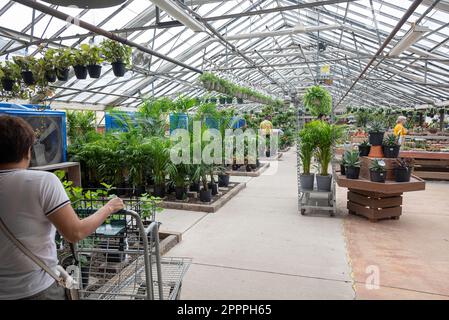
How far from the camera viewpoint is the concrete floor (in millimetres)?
2770

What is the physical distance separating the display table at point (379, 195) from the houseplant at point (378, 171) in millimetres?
74

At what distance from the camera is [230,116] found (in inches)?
260

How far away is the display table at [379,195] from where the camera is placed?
448cm

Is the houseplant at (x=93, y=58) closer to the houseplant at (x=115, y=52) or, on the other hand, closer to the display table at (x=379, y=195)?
the houseplant at (x=115, y=52)

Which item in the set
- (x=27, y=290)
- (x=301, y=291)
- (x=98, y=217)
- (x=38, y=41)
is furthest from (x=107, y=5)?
(x=38, y=41)

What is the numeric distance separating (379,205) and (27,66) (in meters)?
5.59

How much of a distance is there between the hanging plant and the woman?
6907mm

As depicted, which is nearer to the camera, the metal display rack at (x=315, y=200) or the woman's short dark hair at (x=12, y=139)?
the woman's short dark hair at (x=12, y=139)

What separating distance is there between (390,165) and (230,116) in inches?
121

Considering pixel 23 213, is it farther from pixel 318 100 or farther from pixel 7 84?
pixel 318 100

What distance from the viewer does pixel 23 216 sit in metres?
1.28

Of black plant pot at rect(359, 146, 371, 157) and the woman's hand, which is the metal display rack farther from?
the woman's hand

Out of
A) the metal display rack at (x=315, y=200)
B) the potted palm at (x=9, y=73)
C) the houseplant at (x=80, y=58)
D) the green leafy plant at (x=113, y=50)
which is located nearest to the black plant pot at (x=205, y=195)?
the metal display rack at (x=315, y=200)

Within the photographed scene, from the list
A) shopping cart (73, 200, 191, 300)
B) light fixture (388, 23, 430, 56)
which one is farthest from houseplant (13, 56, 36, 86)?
light fixture (388, 23, 430, 56)
